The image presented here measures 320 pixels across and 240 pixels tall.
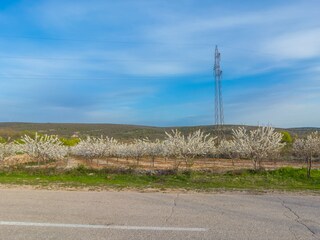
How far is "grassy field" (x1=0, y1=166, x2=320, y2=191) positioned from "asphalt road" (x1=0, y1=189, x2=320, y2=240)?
6.45 feet

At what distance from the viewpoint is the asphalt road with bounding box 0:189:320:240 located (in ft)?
21.2

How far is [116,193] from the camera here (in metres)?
11.4

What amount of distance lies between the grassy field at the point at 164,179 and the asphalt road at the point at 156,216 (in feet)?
6.45

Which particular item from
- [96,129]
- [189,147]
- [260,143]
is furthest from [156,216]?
[96,129]

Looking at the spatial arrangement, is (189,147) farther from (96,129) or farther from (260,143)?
(96,129)

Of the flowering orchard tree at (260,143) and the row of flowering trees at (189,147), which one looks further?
the row of flowering trees at (189,147)

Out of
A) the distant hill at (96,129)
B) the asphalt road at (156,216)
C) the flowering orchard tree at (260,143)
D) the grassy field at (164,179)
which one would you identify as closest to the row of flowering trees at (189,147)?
the flowering orchard tree at (260,143)

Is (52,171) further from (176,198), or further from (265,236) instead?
(265,236)

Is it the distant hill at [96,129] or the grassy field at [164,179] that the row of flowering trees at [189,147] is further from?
the distant hill at [96,129]

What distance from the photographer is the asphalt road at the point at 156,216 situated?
6.45m

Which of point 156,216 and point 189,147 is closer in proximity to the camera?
point 156,216

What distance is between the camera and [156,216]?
25.8 feet

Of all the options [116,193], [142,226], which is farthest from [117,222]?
[116,193]

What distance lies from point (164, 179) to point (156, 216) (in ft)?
25.4
